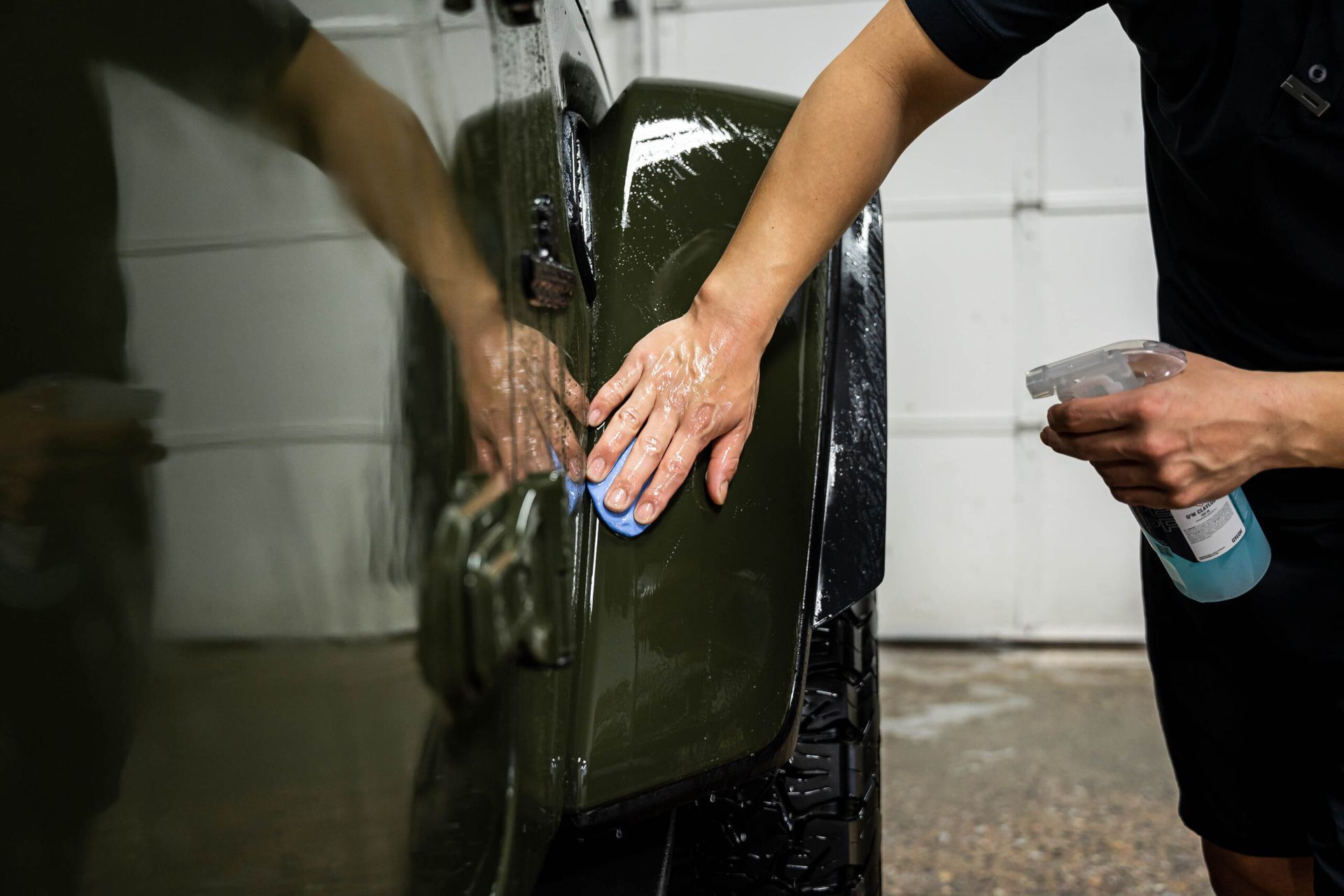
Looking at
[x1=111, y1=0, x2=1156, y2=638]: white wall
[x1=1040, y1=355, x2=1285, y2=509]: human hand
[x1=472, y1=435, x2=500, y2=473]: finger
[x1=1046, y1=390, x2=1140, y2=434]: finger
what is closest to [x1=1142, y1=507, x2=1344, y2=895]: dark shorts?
[x1=1040, y1=355, x2=1285, y2=509]: human hand

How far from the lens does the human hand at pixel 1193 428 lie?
957 millimetres

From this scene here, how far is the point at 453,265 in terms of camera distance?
2.09ft

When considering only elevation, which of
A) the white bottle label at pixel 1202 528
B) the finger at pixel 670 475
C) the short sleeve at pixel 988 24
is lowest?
the white bottle label at pixel 1202 528

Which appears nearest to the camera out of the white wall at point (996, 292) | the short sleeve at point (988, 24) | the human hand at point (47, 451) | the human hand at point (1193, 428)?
the human hand at point (47, 451)

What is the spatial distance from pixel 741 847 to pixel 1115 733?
210 centimetres

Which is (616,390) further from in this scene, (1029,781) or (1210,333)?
(1029,781)

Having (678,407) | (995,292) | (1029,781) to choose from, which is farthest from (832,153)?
(995,292)

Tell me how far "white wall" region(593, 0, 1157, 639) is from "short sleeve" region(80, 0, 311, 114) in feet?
10.9

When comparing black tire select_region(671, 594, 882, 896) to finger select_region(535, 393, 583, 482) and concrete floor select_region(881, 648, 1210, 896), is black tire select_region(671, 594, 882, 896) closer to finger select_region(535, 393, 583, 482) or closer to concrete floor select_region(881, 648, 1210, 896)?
finger select_region(535, 393, 583, 482)

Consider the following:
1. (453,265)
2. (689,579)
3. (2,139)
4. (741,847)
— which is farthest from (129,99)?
(741,847)

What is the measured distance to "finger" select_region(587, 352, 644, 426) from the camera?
96 centimetres

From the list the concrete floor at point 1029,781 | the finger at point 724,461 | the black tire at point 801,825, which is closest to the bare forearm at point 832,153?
the finger at point 724,461

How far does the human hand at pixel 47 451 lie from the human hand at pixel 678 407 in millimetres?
548

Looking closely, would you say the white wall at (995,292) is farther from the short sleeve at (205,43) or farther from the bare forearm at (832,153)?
the short sleeve at (205,43)
